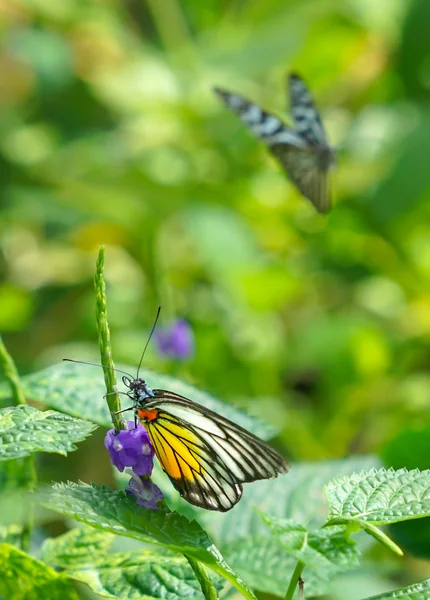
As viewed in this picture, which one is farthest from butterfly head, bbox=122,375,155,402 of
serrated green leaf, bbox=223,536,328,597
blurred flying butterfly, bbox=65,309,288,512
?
serrated green leaf, bbox=223,536,328,597

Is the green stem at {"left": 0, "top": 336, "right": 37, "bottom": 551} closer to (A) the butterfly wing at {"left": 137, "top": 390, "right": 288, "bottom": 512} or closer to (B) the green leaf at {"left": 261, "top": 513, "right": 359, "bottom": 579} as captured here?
(A) the butterfly wing at {"left": 137, "top": 390, "right": 288, "bottom": 512}

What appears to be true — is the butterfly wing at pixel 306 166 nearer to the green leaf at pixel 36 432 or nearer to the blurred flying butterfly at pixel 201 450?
the blurred flying butterfly at pixel 201 450

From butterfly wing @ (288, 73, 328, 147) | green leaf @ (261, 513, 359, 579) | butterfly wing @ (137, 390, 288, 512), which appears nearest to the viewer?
green leaf @ (261, 513, 359, 579)

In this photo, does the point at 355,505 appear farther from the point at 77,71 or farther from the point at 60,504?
the point at 77,71

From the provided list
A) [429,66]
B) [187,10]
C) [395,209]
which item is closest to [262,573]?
[395,209]

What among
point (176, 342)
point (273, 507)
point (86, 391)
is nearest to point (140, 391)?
point (86, 391)

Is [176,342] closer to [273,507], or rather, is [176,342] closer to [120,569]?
[273,507]
